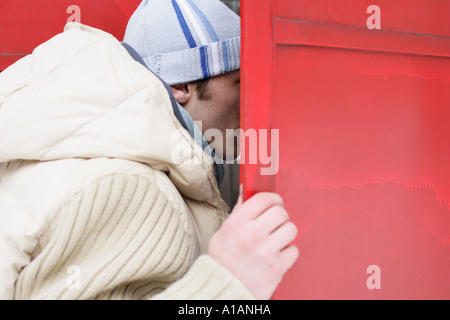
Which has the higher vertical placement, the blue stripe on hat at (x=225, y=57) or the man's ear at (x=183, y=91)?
the blue stripe on hat at (x=225, y=57)

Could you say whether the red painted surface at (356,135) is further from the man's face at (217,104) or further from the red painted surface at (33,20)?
the red painted surface at (33,20)

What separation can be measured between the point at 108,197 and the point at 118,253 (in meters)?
0.11

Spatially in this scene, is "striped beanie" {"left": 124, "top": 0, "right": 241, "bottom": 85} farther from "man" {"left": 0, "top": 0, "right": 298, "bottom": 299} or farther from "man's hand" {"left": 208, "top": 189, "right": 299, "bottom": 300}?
"man's hand" {"left": 208, "top": 189, "right": 299, "bottom": 300}

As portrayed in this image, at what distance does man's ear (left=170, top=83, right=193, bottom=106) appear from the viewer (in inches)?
64.4

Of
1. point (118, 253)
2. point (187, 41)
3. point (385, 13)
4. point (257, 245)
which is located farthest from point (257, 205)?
point (187, 41)

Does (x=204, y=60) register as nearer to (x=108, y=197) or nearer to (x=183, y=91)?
(x=183, y=91)

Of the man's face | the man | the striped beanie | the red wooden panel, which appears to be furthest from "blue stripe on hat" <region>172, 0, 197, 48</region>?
the red wooden panel

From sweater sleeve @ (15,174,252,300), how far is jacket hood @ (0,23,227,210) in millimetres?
87

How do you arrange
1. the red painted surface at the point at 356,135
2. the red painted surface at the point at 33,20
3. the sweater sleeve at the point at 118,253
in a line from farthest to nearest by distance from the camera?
the red painted surface at the point at 33,20 < the red painted surface at the point at 356,135 < the sweater sleeve at the point at 118,253

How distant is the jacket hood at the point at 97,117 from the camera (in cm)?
113

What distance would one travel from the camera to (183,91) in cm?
164

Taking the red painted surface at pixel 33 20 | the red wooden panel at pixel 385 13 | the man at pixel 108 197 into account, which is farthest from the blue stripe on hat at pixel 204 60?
the red painted surface at pixel 33 20
